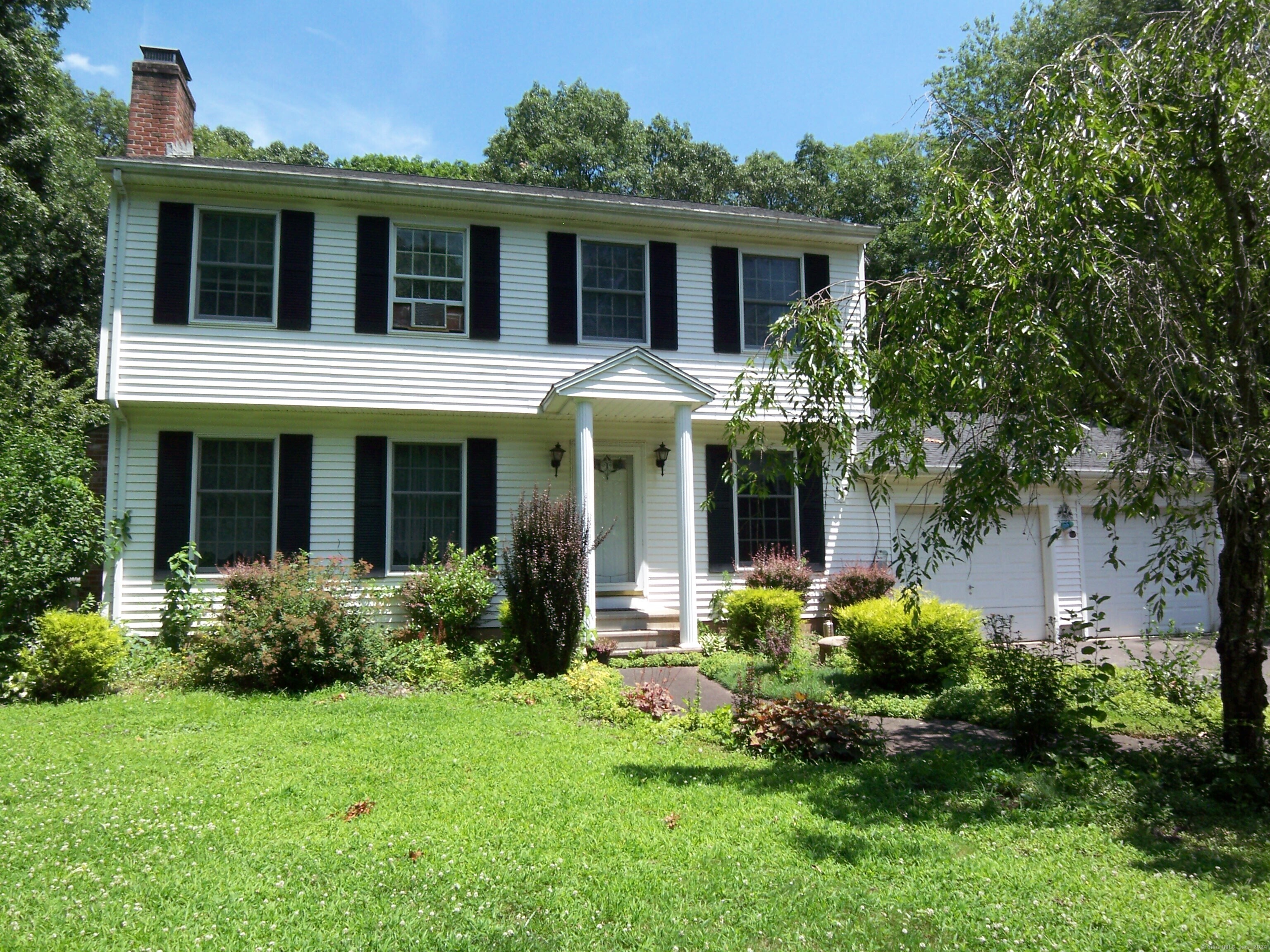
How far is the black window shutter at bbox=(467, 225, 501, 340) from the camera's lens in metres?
11.8

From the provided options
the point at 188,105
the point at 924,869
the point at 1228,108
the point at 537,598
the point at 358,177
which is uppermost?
the point at 188,105

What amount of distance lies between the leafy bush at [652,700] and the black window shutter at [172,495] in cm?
665

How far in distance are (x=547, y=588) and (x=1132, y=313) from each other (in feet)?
20.4

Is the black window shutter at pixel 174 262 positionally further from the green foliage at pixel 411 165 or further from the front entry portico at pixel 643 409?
the green foliage at pixel 411 165

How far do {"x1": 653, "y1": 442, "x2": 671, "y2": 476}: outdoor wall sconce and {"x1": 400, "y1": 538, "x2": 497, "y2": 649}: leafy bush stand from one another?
3.16 meters

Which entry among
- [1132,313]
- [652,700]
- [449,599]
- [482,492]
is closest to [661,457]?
[482,492]

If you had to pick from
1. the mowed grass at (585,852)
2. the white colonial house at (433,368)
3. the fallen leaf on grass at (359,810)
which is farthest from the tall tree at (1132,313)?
the white colonial house at (433,368)

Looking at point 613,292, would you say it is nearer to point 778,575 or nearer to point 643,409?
point 643,409

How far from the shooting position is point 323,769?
5781 mm

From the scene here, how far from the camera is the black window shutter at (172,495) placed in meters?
10.6

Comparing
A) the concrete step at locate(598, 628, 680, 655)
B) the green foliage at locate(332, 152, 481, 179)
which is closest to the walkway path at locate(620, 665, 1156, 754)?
the concrete step at locate(598, 628, 680, 655)

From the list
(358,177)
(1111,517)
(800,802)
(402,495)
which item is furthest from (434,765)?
(358,177)

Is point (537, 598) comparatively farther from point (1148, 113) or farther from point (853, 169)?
point (853, 169)

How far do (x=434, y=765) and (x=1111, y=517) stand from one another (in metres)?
4.93
